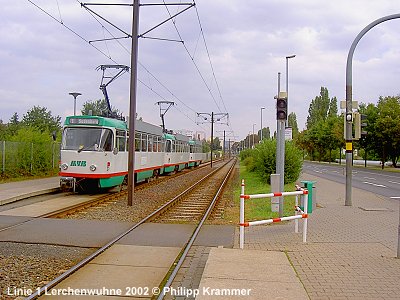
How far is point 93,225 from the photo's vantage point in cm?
1169

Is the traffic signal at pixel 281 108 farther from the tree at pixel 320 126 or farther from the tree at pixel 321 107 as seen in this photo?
the tree at pixel 321 107

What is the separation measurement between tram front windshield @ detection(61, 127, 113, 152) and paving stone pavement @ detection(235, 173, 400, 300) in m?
8.39

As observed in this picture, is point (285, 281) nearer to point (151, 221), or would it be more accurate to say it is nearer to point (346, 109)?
point (151, 221)

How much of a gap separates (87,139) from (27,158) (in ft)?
30.8

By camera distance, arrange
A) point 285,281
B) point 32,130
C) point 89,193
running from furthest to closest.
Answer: point 32,130 < point 89,193 < point 285,281

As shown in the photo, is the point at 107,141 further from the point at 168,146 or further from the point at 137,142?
the point at 168,146

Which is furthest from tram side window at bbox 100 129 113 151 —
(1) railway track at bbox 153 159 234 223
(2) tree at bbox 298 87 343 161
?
(2) tree at bbox 298 87 343 161

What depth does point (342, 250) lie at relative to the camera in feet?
29.6

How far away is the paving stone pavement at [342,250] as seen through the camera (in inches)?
256

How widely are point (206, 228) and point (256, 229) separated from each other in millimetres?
1188

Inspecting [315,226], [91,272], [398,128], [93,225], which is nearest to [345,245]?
[315,226]

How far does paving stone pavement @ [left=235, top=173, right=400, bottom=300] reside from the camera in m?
6.50

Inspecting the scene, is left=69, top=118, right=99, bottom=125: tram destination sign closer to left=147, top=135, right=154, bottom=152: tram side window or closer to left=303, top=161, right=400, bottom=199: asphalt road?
left=147, top=135, right=154, bottom=152: tram side window

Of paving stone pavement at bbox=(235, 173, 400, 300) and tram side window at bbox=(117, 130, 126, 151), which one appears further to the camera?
tram side window at bbox=(117, 130, 126, 151)
